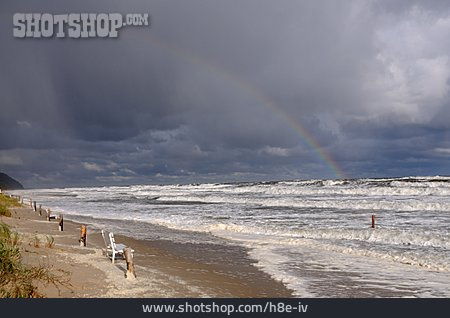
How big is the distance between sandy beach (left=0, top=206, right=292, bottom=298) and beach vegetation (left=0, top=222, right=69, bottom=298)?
22cm

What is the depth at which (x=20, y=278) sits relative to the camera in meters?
9.20

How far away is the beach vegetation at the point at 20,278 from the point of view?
28.3 feet

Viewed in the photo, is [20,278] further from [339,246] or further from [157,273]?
[339,246]

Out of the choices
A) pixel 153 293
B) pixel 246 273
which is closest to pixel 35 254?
pixel 153 293

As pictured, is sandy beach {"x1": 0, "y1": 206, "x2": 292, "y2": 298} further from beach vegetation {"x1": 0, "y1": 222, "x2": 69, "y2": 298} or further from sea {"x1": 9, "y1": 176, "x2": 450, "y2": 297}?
sea {"x1": 9, "y1": 176, "x2": 450, "y2": 297}

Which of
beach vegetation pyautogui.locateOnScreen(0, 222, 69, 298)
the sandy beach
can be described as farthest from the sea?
beach vegetation pyautogui.locateOnScreen(0, 222, 69, 298)

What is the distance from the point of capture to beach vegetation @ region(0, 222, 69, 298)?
8.62 metres

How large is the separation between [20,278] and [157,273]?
4.23 m

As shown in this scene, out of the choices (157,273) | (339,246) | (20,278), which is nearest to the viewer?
(20,278)

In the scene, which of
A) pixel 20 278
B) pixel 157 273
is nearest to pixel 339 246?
pixel 157 273
